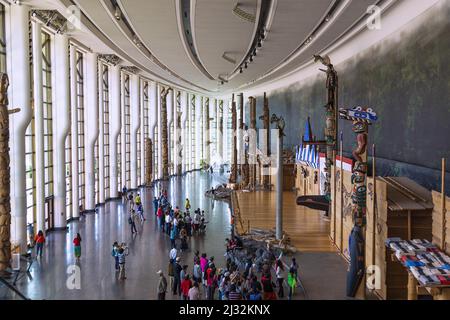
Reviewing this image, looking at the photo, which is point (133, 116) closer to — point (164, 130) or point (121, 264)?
point (164, 130)

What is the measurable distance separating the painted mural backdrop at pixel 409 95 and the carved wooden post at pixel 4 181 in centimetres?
1118

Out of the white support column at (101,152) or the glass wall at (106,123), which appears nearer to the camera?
the white support column at (101,152)

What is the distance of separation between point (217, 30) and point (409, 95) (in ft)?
26.2

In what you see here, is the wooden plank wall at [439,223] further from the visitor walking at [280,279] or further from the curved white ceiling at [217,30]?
the curved white ceiling at [217,30]

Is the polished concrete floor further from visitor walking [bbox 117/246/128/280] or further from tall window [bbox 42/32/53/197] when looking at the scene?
tall window [bbox 42/32/53/197]

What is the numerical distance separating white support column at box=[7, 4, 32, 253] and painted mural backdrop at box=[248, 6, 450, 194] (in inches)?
460

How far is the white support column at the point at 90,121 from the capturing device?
22.9m

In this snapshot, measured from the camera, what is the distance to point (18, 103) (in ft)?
47.5

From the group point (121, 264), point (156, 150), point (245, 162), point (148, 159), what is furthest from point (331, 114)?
point (156, 150)

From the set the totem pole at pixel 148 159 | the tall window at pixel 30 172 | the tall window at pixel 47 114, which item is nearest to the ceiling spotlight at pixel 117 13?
the tall window at pixel 47 114

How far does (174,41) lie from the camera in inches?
804

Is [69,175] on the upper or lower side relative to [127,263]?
upper

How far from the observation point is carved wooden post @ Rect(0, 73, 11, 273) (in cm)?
1216
